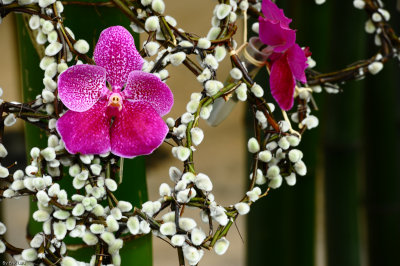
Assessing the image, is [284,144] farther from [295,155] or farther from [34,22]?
[34,22]

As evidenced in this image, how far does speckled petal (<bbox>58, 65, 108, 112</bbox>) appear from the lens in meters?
0.29

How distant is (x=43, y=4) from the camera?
307mm

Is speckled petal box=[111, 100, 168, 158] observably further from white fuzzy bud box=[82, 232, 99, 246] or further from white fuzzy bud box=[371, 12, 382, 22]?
white fuzzy bud box=[371, 12, 382, 22]

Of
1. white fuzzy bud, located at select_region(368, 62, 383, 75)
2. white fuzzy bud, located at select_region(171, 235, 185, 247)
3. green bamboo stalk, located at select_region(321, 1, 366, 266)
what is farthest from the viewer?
green bamboo stalk, located at select_region(321, 1, 366, 266)

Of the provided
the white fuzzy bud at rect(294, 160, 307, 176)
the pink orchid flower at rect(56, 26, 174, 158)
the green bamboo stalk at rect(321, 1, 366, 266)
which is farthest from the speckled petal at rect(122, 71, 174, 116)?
the green bamboo stalk at rect(321, 1, 366, 266)

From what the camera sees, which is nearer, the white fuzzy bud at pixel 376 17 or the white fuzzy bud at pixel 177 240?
the white fuzzy bud at pixel 177 240

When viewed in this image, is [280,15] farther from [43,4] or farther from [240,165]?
[240,165]

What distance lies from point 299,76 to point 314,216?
1.02 feet

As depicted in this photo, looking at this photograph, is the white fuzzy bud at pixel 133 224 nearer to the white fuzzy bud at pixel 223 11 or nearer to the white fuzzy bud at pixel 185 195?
the white fuzzy bud at pixel 185 195

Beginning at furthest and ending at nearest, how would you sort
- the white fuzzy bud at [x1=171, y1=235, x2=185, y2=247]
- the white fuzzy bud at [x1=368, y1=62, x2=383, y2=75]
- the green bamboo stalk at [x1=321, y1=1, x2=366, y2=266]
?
the green bamboo stalk at [x1=321, y1=1, x2=366, y2=266] < the white fuzzy bud at [x1=368, y1=62, x2=383, y2=75] < the white fuzzy bud at [x1=171, y1=235, x2=185, y2=247]

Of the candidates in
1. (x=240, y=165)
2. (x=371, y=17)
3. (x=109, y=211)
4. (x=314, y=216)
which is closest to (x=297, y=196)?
(x=314, y=216)

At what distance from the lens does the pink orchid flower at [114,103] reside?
0.98 feet

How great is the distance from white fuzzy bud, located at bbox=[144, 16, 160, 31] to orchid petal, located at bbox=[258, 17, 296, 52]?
0.26 feet

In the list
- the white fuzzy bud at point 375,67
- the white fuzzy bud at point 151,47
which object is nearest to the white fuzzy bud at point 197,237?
the white fuzzy bud at point 151,47
